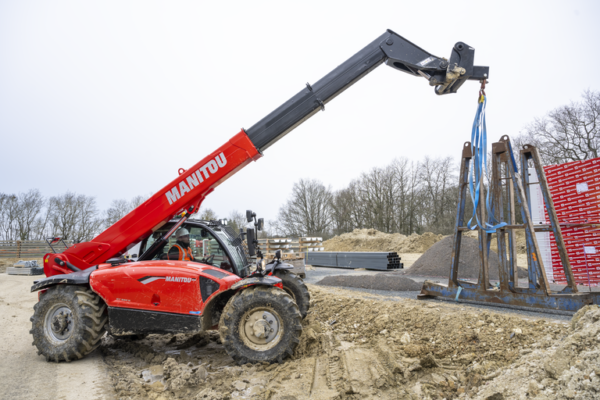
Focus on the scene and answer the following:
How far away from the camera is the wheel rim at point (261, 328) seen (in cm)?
→ 462

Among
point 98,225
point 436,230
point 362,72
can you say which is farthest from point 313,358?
point 98,225

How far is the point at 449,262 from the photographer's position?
1584 centimetres

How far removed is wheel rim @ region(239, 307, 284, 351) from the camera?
15.1 feet

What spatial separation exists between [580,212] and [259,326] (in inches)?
385

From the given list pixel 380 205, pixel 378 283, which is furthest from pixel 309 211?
pixel 378 283

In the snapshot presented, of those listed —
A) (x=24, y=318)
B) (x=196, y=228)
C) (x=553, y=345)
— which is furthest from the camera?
(x=24, y=318)

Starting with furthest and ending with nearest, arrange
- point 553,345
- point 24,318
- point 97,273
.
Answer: point 24,318 → point 97,273 → point 553,345

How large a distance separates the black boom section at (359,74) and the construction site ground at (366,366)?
10.2 ft

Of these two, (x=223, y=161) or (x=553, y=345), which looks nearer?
(x=553, y=345)

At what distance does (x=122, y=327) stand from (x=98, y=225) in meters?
41.8

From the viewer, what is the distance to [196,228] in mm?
5590

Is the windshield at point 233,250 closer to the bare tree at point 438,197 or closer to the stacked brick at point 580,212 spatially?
the stacked brick at point 580,212

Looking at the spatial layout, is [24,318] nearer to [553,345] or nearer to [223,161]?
[223,161]

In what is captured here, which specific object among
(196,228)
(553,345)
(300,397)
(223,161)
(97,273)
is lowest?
(300,397)
